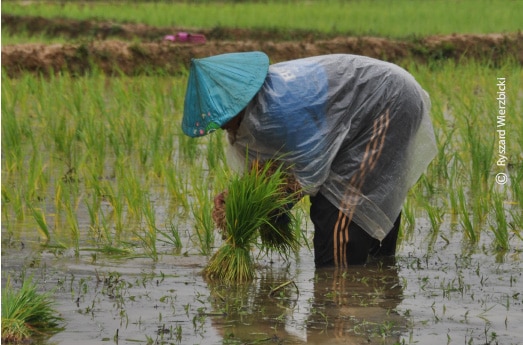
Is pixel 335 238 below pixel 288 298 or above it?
above

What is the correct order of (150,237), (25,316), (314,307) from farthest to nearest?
1. (150,237)
2. (314,307)
3. (25,316)

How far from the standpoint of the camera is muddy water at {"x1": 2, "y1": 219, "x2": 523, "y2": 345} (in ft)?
10.6

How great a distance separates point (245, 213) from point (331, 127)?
1.55 feet

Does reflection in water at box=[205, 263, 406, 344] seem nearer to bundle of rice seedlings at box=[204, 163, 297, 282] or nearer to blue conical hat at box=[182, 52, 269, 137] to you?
bundle of rice seedlings at box=[204, 163, 297, 282]

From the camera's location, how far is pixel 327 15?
14008mm

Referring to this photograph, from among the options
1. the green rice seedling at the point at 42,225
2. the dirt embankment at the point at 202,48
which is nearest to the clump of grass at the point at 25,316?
the green rice seedling at the point at 42,225

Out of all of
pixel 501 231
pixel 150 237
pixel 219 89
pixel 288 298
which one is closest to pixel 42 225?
pixel 150 237

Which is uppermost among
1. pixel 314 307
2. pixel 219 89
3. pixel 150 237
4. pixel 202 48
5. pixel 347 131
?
pixel 202 48

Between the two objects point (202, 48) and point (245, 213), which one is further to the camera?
point (202, 48)

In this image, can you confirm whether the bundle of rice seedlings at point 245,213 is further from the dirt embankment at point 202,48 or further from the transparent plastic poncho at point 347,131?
the dirt embankment at point 202,48

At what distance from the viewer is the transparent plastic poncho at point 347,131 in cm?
379

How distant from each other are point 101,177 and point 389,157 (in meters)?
2.28

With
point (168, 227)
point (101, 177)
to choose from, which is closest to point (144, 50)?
point (101, 177)

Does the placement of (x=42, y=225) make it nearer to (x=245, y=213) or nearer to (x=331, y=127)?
(x=245, y=213)
